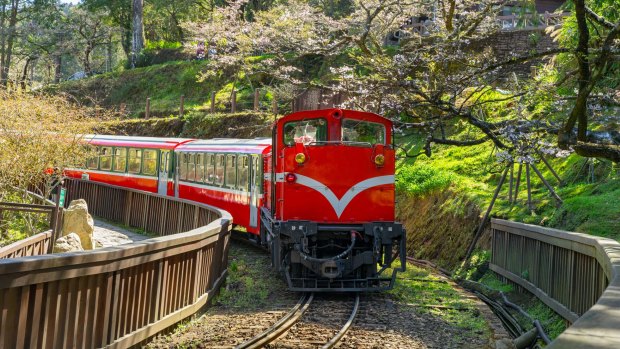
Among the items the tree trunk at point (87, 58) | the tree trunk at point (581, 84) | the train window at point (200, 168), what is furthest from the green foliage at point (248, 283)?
the tree trunk at point (87, 58)

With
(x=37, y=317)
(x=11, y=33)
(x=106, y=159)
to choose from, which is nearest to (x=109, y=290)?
(x=37, y=317)

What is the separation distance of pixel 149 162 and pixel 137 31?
27103 mm

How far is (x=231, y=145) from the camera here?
63.5 ft

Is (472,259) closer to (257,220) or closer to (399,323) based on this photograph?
(257,220)

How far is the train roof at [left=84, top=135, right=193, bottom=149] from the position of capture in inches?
959

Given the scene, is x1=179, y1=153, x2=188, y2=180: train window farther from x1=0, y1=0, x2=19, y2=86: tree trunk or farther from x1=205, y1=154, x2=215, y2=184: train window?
x1=0, y1=0, x2=19, y2=86: tree trunk

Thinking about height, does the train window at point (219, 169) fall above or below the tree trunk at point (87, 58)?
below

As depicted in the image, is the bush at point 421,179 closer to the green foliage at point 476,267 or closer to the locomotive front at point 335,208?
the green foliage at point 476,267

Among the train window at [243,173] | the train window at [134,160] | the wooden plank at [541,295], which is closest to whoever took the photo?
the wooden plank at [541,295]

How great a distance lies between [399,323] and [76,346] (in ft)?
15.4

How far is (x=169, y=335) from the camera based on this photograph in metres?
8.51

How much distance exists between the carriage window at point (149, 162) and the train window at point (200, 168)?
3.60 metres

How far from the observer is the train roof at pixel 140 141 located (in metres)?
24.4

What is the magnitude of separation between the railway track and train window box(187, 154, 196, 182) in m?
11.7
